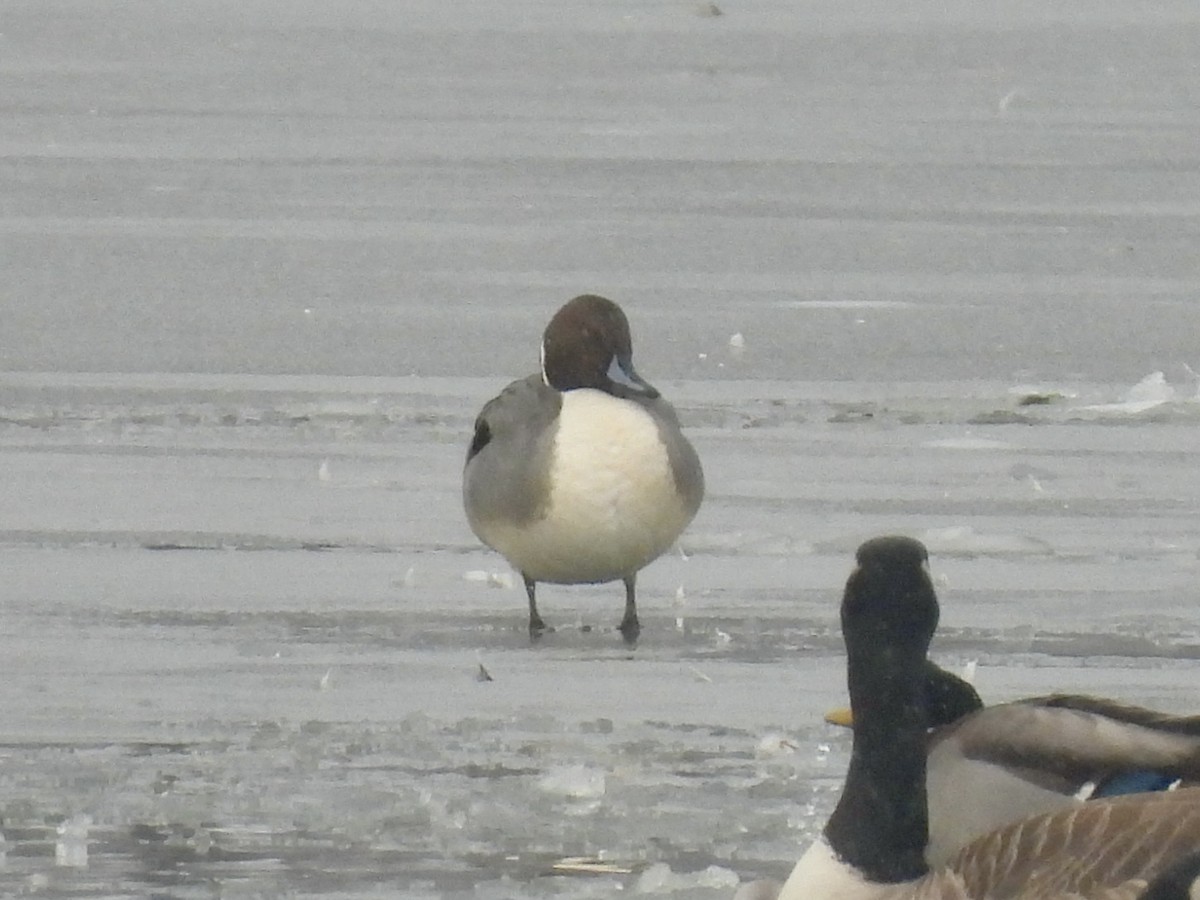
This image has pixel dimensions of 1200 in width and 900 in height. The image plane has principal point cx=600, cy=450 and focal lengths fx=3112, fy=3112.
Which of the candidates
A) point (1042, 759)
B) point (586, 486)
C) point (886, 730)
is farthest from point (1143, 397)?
point (886, 730)

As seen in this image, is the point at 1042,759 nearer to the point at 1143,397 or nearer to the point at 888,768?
the point at 888,768

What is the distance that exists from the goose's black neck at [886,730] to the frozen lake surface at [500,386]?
56 cm

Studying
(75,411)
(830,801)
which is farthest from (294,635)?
(75,411)

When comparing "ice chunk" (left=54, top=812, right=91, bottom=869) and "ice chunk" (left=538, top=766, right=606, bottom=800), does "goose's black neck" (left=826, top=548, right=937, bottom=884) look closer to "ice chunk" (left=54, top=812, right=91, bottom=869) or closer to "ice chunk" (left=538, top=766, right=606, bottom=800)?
"ice chunk" (left=538, top=766, right=606, bottom=800)

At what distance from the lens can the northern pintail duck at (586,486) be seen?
6.71 metres

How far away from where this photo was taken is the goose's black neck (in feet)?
13.4

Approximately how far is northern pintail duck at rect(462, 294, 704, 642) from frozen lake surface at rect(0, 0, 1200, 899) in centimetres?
15

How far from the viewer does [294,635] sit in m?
6.40

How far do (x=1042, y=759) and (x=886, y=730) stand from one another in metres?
0.34

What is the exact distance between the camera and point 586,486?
6789 mm

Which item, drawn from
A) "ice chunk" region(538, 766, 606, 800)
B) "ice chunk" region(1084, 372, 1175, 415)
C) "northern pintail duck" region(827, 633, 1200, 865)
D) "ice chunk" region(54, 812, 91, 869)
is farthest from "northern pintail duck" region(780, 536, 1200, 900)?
"ice chunk" region(1084, 372, 1175, 415)

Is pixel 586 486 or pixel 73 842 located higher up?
pixel 586 486

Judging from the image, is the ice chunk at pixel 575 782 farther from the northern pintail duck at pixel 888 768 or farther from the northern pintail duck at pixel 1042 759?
the northern pintail duck at pixel 888 768

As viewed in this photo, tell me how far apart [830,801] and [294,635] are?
62.6 inches
